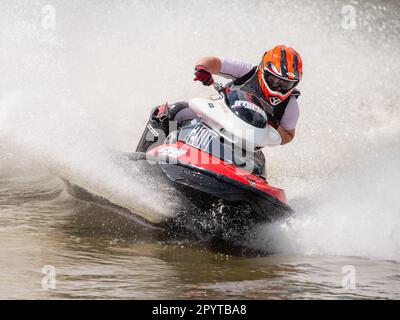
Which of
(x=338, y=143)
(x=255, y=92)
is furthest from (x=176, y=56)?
(x=255, y=92)

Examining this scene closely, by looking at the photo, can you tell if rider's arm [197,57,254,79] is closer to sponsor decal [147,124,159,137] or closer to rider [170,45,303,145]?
rider [170,45,303,145]

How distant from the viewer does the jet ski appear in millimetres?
5633

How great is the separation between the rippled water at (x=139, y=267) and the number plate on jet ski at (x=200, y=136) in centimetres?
92

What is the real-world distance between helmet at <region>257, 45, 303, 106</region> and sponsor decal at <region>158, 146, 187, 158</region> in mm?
1140

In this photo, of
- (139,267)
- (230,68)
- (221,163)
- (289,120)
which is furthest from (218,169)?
(230,68)

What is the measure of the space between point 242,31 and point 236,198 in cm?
919

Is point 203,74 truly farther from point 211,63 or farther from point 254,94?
point 254,94

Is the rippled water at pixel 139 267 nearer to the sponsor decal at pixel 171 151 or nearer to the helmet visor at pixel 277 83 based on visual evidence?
the sponsor decal at pixel 171 151

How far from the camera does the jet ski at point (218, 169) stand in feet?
18.5

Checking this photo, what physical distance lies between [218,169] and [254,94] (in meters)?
1.19

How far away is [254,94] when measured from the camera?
6.63 meters

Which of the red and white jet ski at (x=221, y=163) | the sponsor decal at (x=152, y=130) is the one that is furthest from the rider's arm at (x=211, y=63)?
the sponsor decal at (x=152, y=130)

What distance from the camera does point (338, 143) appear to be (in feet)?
41.8

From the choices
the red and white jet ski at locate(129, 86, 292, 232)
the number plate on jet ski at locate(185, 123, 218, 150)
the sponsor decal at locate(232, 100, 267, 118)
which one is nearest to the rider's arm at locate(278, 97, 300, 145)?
the red and white jet ski at locate(129, 86, 292, 232)
